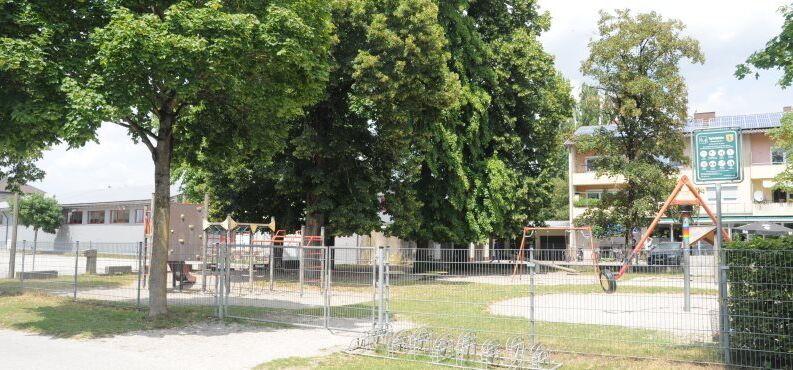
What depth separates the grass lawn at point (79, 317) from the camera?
1267 cm

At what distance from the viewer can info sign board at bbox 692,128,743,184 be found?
30.7 feet

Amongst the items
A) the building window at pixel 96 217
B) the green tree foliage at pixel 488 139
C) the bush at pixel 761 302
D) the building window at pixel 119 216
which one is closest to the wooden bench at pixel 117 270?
the green tree foliage at pixel 488 139

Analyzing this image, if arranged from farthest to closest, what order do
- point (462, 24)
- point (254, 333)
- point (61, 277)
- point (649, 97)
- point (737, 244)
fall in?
1. point (649, 97)
2. point (462, 24)
3. point (61, 277)
4. point (254, 333)
5. point (737, 244)

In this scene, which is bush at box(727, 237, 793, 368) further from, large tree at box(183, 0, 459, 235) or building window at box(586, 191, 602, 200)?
building window at box(586, 191, 602, 200)

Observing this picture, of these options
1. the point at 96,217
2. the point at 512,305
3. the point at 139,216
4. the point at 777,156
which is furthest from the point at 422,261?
the point at 96,217

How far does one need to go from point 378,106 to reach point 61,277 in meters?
12.7

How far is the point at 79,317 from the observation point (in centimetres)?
1413

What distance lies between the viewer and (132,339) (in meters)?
11.8

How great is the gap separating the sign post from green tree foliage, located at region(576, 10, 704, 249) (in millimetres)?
24688

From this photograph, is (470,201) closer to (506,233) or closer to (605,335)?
(506,233)

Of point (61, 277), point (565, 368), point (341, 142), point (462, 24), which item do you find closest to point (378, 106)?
point (341, 142)

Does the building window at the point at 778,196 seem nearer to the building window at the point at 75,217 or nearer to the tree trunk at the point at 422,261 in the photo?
the tree trunk at the point at 422,261

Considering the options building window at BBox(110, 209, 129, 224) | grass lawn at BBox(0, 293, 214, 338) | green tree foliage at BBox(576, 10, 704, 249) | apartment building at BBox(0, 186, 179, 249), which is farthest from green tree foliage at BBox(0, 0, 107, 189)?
building window at BBox(110, 209, 129, 224)

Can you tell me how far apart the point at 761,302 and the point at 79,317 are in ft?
43.9
